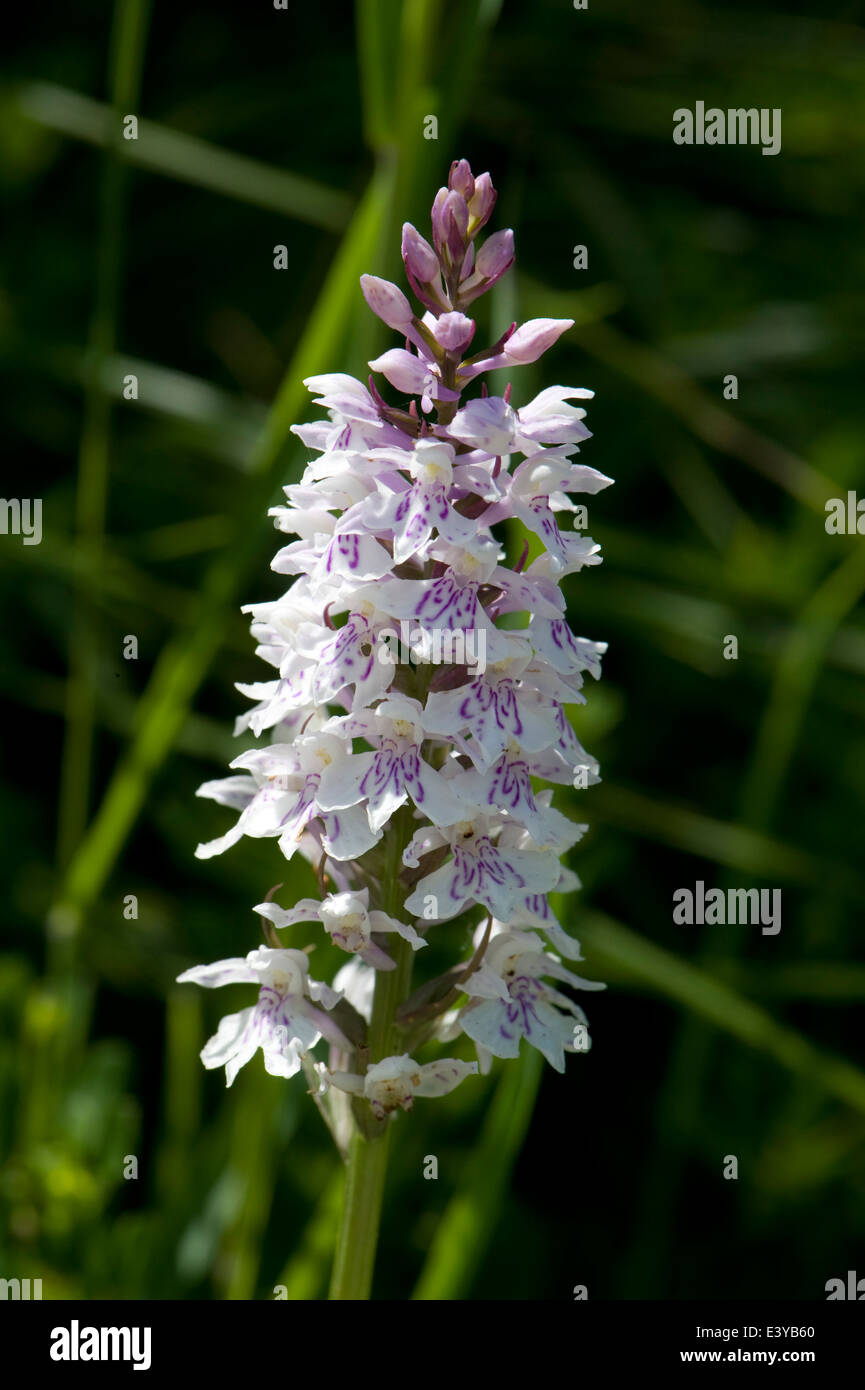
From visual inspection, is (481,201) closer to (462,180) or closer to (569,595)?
(462,180)

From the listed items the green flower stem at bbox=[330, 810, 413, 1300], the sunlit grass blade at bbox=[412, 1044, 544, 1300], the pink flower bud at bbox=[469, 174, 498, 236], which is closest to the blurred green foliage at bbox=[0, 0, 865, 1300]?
the sunlit grass blade at bbox=[412, 1044, 544, 1300]

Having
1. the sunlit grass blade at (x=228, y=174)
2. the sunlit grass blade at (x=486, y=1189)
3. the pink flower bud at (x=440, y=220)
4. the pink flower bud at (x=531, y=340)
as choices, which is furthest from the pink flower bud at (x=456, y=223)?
the sunlit grass blade at (x=228, y=174)

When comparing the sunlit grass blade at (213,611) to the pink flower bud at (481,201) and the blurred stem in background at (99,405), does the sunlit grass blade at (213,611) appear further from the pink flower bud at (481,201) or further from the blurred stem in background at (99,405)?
the pink flower bud at (481,201)

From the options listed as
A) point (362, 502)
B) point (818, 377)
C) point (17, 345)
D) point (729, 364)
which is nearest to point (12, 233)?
point (17, 345)

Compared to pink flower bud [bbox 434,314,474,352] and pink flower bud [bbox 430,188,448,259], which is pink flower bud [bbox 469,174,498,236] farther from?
pink flower bud [bbox 434,314,474,352]

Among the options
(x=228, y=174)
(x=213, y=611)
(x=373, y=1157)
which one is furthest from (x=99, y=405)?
(x=373, y=1157)
